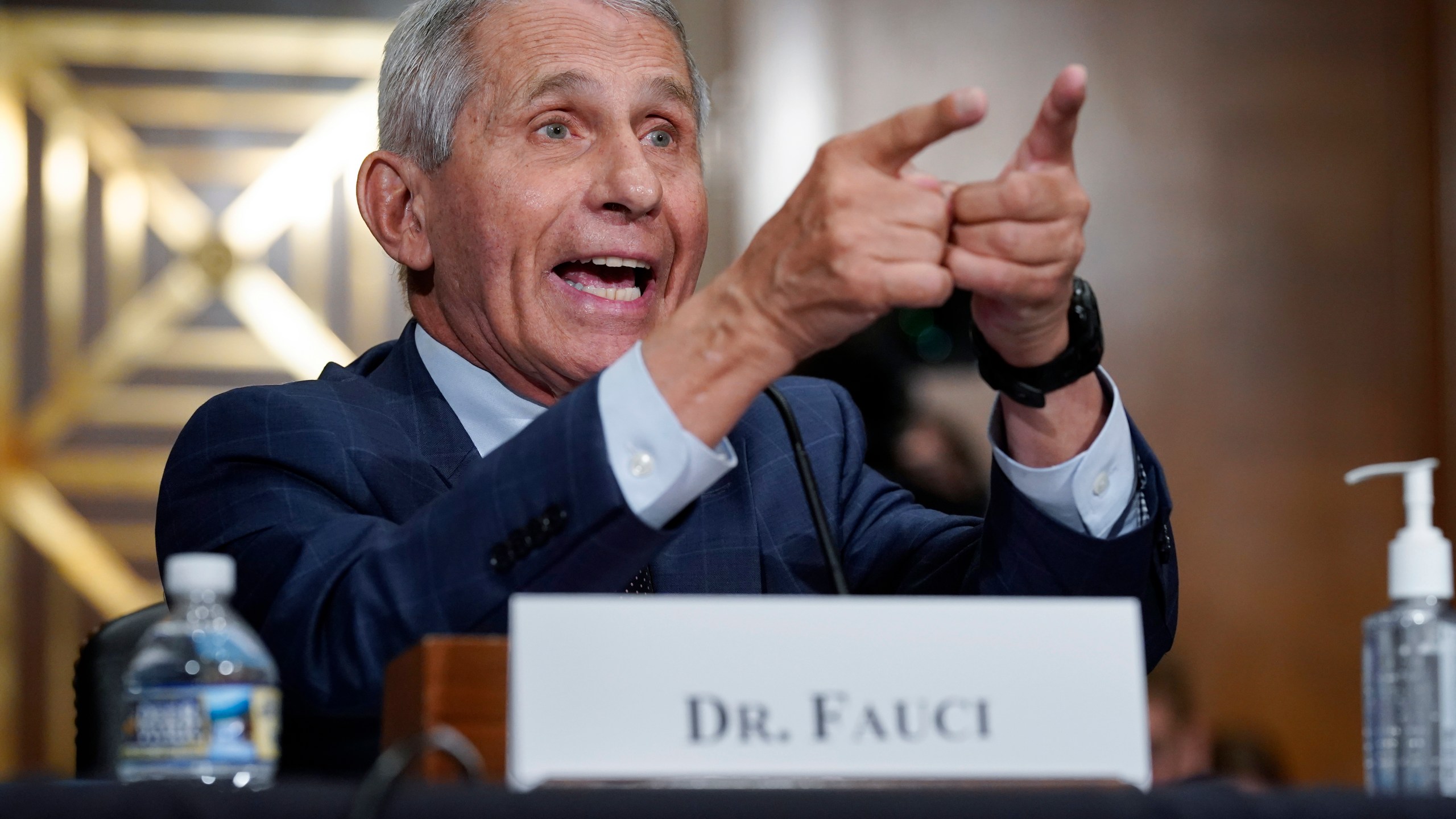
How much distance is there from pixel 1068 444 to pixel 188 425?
27.7 inches

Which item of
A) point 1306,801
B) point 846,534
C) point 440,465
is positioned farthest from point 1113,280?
point 1306,801

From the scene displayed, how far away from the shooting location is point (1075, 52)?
3.81 meters

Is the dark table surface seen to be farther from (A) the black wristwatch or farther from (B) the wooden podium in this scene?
(A) the black wristwatch

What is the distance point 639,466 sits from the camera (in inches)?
35.2

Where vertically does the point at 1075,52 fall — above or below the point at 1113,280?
above

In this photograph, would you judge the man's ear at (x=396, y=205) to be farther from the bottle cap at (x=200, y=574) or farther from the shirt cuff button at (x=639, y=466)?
the bottle cap at (x=200, y=574)

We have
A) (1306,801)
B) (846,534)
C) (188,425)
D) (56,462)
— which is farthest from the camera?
(56,462)

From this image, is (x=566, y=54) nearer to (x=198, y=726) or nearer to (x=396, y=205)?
(x=396, y=205)

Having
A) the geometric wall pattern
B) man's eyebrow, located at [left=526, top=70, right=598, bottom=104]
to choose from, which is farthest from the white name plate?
the geometric wall pattern

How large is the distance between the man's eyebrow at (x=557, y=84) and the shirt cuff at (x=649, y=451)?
56 centimetres

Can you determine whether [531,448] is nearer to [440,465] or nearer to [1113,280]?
[440,465]

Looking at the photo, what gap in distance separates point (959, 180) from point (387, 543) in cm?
288

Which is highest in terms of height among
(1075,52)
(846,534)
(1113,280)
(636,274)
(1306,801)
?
(1075,52)

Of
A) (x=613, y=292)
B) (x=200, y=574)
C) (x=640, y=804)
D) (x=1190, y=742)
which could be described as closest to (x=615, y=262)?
(x=613, y=292)
